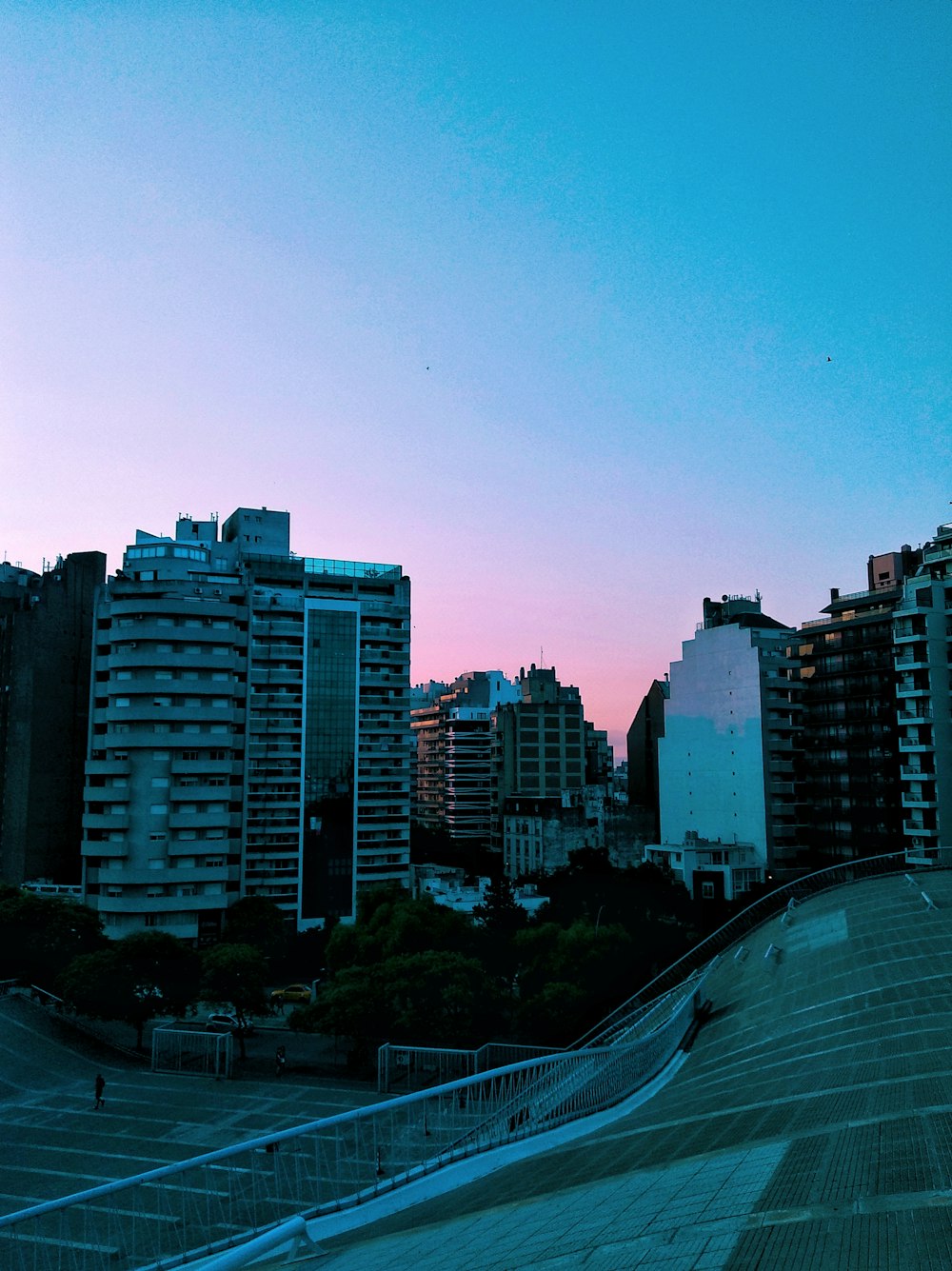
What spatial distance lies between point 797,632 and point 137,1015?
53.5m

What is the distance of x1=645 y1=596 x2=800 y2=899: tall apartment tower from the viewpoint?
6456cm

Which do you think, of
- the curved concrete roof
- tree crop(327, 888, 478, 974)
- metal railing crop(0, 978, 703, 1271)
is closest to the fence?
tree crop(327, 888, 478, 974)

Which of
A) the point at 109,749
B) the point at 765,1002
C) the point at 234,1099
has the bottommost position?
the point at 234,1099

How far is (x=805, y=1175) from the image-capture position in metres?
11.4

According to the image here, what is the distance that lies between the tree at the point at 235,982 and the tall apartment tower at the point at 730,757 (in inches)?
1289

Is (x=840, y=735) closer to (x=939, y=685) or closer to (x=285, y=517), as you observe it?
(x=939, y=685)

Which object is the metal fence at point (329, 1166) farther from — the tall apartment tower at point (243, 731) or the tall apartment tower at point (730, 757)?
the tall apartment tower at point (730, 757)

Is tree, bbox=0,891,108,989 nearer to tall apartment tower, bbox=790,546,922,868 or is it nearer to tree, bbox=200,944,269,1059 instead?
tree, bbox=200,944,269,1059

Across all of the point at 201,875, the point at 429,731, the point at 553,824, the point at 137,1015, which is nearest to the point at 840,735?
the point at 553,824

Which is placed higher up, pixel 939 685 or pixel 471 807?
pixel 939 685

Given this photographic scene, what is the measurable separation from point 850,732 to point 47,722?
62571 millimetres

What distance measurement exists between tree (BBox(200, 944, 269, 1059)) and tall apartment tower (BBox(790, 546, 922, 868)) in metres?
41.7

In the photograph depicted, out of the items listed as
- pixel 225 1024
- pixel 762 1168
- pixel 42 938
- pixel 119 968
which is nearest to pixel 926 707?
pixel 225 1024

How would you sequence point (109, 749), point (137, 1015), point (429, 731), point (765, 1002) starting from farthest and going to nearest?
point (429, 731)
point (109, 749)
point (137, 1015)
point (765, 1002)
